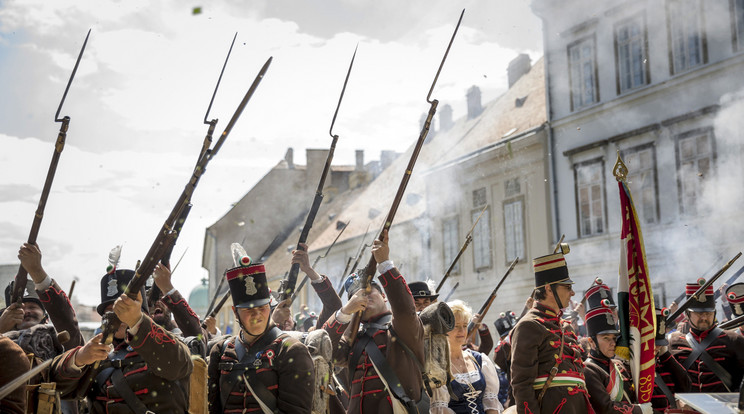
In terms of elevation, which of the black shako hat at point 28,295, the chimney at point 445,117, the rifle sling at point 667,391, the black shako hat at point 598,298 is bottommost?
the rifle sling at point 667,391

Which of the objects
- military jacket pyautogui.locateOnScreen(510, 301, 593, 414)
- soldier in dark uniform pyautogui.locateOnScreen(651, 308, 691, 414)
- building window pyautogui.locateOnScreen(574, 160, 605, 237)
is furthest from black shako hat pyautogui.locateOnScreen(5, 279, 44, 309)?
building window pyautogui.locateOnScreen(574, 160, 605, 237)

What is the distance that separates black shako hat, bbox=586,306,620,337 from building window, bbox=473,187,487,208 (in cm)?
1787

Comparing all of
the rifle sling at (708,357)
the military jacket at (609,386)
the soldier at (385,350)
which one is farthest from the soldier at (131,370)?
the rifle sling at (708,357)

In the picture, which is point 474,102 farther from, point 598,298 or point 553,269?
point 553,269

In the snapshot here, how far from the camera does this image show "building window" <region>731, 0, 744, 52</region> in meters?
17.1

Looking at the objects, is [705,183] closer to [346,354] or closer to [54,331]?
[346,354]

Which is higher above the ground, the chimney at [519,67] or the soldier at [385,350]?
the chimney at [519,67]

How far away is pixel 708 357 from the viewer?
7.79 meters

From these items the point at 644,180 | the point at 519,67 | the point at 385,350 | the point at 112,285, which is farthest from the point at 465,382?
the point at 519,67

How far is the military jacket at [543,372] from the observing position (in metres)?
5.80

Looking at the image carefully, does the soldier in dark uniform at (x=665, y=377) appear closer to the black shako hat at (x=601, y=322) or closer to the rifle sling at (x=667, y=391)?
the rifle sling at (x=667, y=391)

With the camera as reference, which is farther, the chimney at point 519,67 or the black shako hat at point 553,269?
the chimney at point 519,67

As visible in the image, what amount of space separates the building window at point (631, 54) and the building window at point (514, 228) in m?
4.46

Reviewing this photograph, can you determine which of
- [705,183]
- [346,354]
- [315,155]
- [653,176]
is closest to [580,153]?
[653,176]
